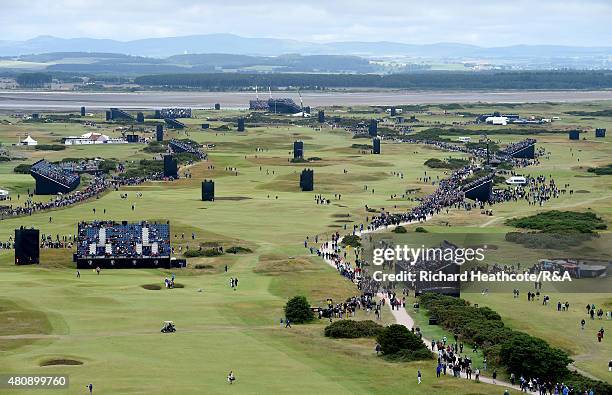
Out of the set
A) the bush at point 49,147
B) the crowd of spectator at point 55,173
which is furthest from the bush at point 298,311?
the bush at point 49,147

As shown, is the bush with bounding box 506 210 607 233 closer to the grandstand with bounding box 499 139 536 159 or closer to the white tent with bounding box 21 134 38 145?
the grandstand with bounding box 499 139 536 159

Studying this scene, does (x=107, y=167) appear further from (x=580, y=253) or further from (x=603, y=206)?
(x=580, y=253)

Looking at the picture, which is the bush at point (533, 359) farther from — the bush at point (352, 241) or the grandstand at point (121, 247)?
the bush at point (352, 241)

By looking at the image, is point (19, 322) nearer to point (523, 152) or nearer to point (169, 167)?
point (169, 167)

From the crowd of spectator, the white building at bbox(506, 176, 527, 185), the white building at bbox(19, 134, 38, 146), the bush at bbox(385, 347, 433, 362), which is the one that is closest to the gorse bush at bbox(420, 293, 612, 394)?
the bush at bbox(385, 347, 433, 362)

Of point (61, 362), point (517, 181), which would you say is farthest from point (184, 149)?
point (61, 362)

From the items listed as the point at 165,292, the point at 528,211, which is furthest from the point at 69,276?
the point at 528,211
